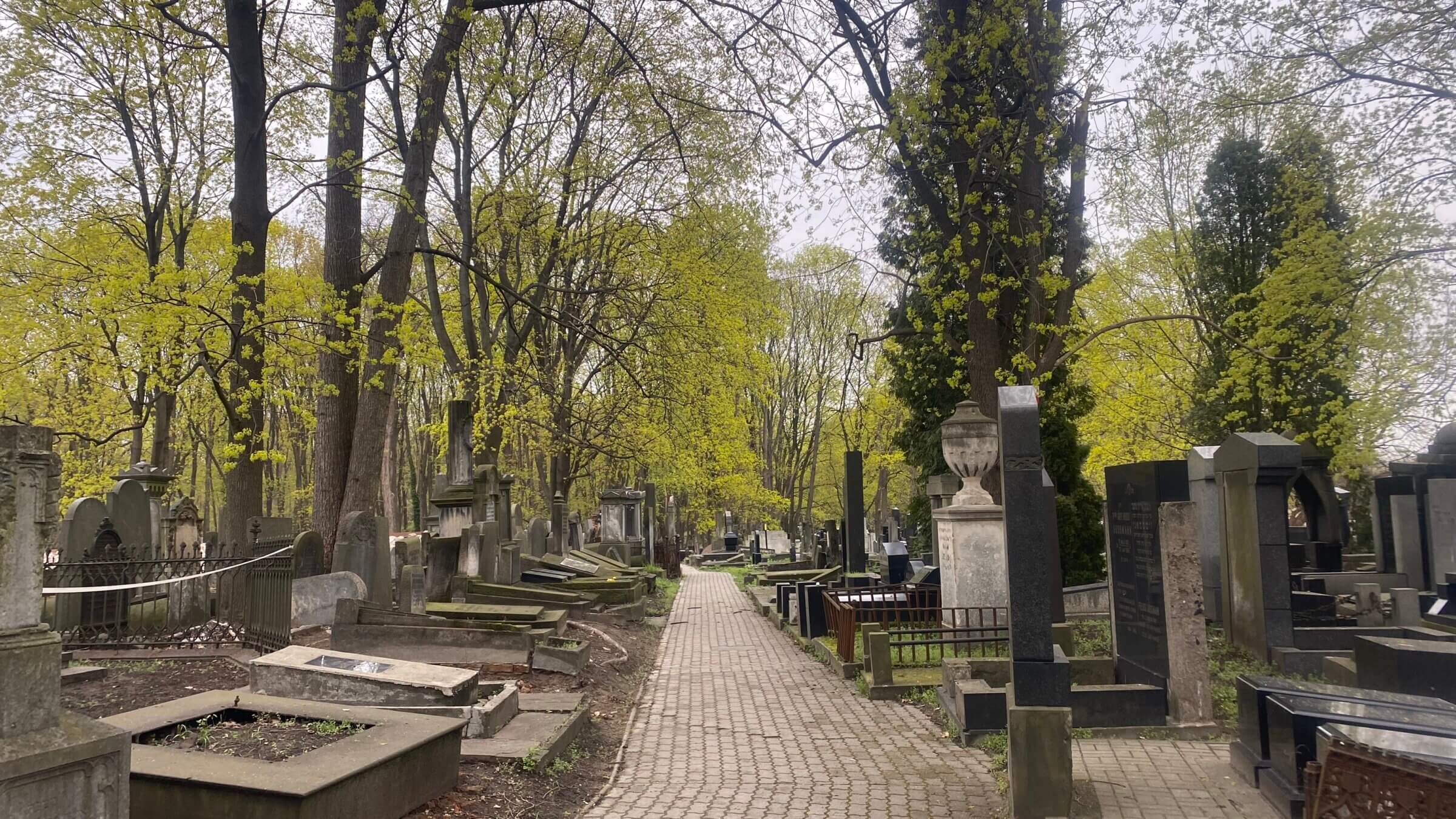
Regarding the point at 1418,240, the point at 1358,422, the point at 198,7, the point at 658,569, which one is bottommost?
the point at 658,569

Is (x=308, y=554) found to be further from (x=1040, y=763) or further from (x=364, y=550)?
(x=1040, y=763)

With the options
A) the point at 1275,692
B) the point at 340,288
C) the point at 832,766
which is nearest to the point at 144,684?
the point at 832,766

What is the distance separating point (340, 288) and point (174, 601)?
162 inches

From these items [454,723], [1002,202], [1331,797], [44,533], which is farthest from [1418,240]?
[44,533]

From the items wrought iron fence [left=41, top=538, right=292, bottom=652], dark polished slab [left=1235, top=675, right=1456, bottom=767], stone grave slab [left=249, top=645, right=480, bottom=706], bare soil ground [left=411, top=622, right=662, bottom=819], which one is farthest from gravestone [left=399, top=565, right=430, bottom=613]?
dark polished slab [left=1235, top=675, right=1456, bottom=767]

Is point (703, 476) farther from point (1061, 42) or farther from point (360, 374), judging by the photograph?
point (1061, 42)

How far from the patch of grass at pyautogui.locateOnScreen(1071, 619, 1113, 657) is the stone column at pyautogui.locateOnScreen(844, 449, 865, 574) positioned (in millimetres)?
4564

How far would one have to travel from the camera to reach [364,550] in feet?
33.2

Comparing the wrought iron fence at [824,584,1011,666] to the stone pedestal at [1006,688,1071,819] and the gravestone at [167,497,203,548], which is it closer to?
the stone pedestal at [1006,688,1071,819]

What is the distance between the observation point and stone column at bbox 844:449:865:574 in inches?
623

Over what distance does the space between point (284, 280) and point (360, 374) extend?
18.0 feet

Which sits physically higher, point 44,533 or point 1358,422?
point 1358,422

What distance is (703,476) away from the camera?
24094mm

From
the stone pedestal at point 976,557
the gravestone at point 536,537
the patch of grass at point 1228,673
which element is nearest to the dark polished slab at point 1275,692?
the patch of grass at point 1228,673
